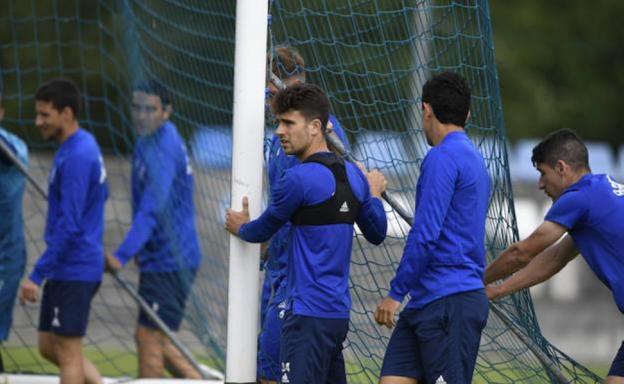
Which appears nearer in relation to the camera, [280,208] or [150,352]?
[280,208]

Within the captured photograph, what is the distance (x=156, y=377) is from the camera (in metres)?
9.13

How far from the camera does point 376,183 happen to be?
225 inches

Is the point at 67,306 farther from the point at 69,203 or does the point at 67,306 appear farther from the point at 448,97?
the point at 448,97

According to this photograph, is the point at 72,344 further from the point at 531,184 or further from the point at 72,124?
the point at 531,184

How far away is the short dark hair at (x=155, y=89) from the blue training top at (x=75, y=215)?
127 centimetres

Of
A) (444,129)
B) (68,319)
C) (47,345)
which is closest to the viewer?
(444,129)

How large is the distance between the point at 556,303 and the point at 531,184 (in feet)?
5.86

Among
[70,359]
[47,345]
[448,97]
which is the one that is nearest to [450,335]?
[448,97]

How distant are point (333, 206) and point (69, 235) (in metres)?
2.83

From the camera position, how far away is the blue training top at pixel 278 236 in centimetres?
592

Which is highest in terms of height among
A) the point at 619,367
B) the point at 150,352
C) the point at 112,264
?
the point at 112,264

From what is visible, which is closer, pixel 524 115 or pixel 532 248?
pixel 532 248

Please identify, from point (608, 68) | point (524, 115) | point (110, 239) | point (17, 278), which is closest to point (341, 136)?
point (17, 278)

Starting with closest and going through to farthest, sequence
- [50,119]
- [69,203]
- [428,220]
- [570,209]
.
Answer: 1. [428,220]
2. [570,209]
3. [69,203]
4. [50,119]
